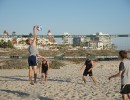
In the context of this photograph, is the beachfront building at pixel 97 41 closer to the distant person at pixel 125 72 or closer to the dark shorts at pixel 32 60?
the dark shorts at pixel 32 60

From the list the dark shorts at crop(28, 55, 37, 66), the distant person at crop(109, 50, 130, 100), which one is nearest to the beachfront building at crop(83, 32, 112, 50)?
the dark shorts at crop(28, 55, 37, 66)

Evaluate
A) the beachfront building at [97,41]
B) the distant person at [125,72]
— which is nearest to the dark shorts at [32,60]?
the distant person at [125,72]

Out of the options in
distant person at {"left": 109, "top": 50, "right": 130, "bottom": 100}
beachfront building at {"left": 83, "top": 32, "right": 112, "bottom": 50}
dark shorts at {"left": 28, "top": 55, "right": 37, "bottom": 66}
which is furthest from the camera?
beachfront building at {"left": 83, "top": 32, "right": 112, "bottom": 50}

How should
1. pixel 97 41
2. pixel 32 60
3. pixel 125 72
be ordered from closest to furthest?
pixel 125 72 → pixel 32 60 → pixel 97 41

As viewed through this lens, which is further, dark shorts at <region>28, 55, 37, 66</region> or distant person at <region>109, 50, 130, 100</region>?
dark shorts at <region>28, 55, 37, 66</region>

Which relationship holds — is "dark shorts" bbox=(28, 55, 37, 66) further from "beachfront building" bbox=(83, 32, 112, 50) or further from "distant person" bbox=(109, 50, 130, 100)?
"beachfront building" bbox=(83, 32, 112, 50)

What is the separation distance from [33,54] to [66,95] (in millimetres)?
1614

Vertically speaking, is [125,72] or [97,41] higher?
[125,72]

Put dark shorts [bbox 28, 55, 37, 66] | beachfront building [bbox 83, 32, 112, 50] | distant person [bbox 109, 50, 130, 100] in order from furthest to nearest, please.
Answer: beachfront building [bbox 83, 32, 112, 50]
dark shorts [bbox 28, 55, 37, 66]
distant person [bbox 109, 50, 130, 100]

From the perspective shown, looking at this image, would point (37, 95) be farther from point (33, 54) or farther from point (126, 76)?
point (126, 76)

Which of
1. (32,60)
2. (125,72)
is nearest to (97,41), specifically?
(32,60)

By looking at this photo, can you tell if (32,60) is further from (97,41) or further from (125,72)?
(97,41)

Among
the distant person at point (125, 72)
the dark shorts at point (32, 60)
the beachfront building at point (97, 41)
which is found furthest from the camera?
the beachfront building at point (97, 41)

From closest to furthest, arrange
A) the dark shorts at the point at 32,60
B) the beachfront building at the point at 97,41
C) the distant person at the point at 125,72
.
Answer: the distant person at the point at 125,72 < the dark shorts at the point at 32,60 < the beachfront building at the point at 97,41
